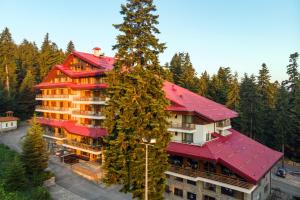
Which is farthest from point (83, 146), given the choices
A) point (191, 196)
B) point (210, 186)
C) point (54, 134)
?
point (210, 186)

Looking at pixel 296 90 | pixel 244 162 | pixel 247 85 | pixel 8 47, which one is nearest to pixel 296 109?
pixel 296 90

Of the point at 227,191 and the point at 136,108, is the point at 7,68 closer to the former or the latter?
the point at 136,108

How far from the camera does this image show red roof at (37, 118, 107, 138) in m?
39.0

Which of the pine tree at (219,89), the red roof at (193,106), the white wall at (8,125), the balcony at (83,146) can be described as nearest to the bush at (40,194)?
the balcony at (83,146)

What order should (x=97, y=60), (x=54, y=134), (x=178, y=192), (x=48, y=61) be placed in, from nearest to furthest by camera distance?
(x=178, y=192) → (x=97, y=60) → (x=54, y=134) → (x=48, y=61)

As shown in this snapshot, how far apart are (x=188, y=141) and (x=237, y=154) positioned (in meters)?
6.41

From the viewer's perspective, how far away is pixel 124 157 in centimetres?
2106

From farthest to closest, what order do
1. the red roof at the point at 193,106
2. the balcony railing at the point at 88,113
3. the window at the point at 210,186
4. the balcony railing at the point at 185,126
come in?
the balcony railing at the point at 88,113
the balcony railing at the point at 185,126
the red roof at the point at 193,106
the window at the point at 210,186

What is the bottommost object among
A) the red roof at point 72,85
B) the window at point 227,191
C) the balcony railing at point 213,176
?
the window at point 227,191

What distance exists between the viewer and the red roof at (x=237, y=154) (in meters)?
26.1

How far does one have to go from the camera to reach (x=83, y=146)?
39906 mm

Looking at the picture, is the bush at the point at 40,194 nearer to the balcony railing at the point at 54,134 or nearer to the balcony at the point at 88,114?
the balcony at the point at 88,114

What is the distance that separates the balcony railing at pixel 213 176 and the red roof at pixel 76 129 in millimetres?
14730

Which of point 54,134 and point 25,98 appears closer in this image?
point 54,134
